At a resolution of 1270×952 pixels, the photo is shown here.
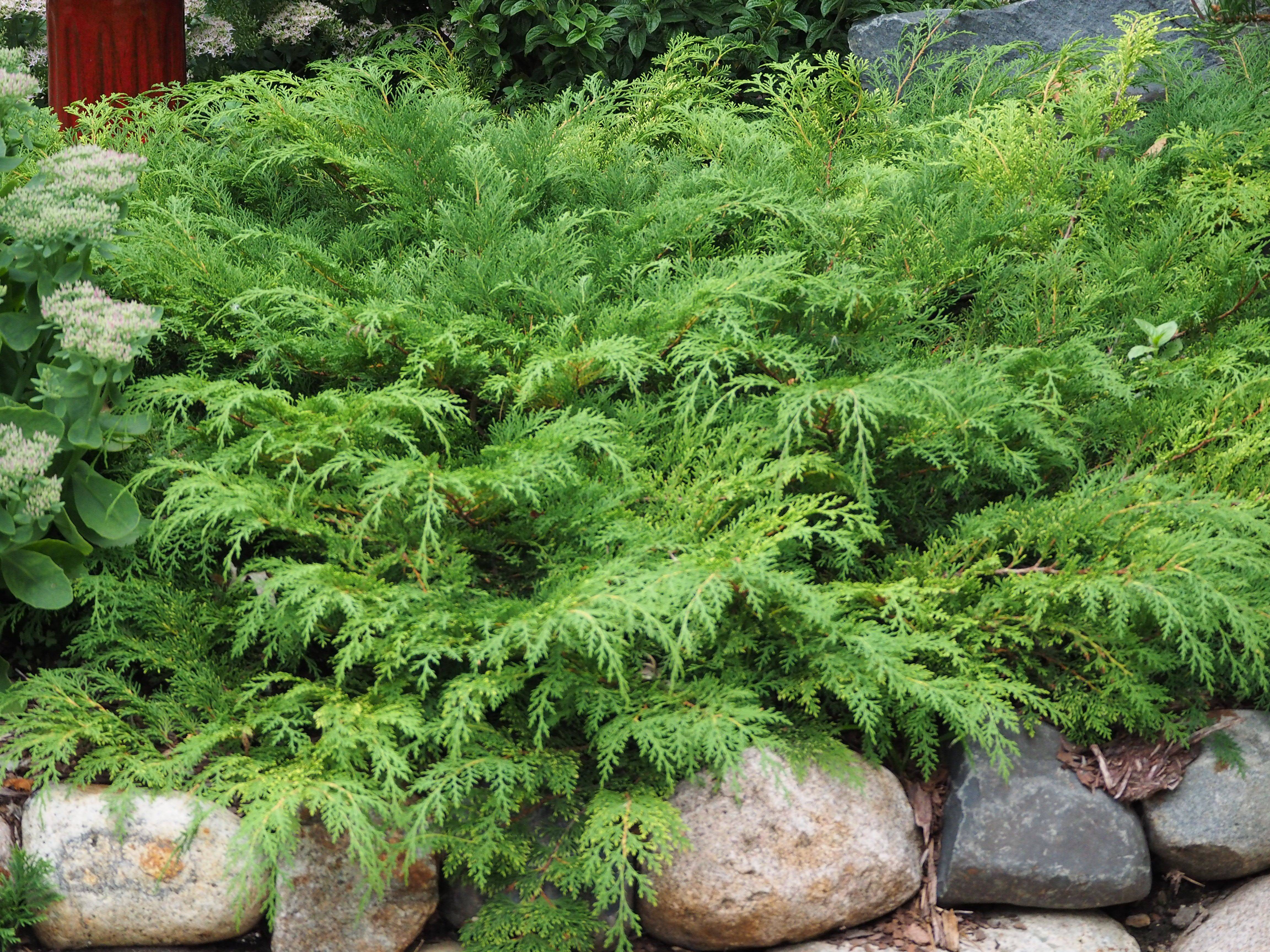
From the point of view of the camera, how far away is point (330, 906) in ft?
6.52

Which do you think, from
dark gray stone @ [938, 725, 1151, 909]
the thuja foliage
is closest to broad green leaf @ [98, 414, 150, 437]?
the thuja foliage

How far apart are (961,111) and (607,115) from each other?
120cm

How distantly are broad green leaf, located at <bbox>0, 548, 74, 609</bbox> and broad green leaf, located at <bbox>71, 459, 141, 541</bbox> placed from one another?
12 centimetres

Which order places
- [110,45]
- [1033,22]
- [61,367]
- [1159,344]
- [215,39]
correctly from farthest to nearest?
[215,39], [1033,22], [110,45], [1159,344], [61,367]

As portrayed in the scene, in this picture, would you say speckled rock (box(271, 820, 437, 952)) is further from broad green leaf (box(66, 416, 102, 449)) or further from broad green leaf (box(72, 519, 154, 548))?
broad green leaf (box(66, 416, 102, 449))

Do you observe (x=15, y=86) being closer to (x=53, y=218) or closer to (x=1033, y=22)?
(x=53, y=218)

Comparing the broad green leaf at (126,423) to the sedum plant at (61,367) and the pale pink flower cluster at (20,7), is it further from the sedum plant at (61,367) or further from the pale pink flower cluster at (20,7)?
the pale pink flower cluster at (20,7)

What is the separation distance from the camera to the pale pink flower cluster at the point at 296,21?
5449mm

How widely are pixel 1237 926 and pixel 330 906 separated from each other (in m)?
1.72

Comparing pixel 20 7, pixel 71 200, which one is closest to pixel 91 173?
pixel 71 200

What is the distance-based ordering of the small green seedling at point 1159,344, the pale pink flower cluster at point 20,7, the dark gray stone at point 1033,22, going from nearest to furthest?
the small green seedling at point 1159,344, the dark gray stone at point 1033,22, the pale pink flower cluster at point 20,7

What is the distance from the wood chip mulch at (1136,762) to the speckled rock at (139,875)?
64.0 inches

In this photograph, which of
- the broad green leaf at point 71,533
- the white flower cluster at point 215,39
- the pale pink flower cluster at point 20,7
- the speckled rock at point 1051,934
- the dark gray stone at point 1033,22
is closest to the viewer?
the speckled rock at point 1051,934

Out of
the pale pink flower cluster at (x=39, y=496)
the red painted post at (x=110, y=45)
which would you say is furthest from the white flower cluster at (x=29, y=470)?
the red painted post at (x=110, y=45)
